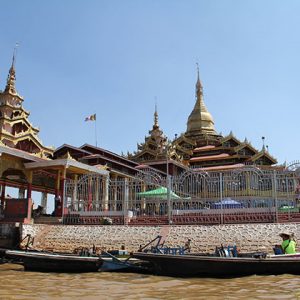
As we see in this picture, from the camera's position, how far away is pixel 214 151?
134 ft

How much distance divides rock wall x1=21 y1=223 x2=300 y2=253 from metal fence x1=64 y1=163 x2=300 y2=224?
5.10ft

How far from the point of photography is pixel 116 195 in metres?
18.7

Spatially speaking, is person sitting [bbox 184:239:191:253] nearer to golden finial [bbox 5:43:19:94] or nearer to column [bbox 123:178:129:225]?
column [bbox 123:178:129:225]

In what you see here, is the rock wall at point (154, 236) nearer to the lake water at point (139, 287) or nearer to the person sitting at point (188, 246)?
the person sitting at point (188, 246)

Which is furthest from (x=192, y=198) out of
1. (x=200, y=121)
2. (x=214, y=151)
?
(x=200, y=121)

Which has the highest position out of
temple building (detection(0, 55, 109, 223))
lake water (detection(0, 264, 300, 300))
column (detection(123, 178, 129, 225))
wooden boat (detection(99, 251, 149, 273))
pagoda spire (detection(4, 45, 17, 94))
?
pagoda spire (detection(4, 45, 17, 94))

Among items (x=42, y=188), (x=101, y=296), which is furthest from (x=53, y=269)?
(x=42, y=188)

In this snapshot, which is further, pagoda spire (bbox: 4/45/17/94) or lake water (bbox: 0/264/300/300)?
pagoda spire (bbox: 4/45/17/94)

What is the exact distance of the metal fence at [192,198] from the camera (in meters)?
16.6

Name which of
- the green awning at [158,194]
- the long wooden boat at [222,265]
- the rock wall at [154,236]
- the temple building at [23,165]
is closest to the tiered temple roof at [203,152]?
the temple building at [23,165]

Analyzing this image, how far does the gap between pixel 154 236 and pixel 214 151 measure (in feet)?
88.5

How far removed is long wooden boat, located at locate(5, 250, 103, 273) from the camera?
438 inches

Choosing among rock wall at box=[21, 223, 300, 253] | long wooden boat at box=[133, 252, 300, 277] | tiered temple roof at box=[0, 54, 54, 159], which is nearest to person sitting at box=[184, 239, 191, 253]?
rock wall at box=[21, 223, 300, 253]

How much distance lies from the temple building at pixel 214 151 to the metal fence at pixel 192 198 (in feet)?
56.7
